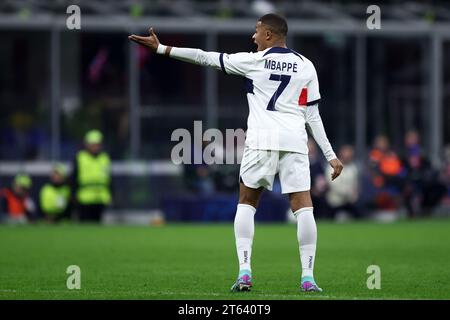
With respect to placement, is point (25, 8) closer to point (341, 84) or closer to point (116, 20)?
point (116, 20)

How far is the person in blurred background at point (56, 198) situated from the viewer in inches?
1024

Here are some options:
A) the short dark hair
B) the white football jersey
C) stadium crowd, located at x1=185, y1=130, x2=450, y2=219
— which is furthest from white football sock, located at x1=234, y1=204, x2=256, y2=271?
stadium crowd, located at x1=185, y1=130, x2=450, y2=219

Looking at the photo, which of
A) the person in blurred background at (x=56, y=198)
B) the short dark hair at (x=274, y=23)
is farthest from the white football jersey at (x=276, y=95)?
the person in blurred background at (x=56, y=198)

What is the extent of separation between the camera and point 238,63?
1003 centimetres

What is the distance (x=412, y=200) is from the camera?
28438 millimetres

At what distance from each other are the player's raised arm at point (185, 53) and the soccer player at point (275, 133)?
0.01m

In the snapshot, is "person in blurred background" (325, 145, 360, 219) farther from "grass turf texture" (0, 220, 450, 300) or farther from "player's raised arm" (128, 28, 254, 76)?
"player's raised arm" (128, 28, 254, 76)

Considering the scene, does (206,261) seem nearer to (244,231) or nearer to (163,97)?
(244,231)

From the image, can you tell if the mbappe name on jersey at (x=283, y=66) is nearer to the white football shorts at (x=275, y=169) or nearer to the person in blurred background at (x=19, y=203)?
the white football shorts at (x=275, y=169)
